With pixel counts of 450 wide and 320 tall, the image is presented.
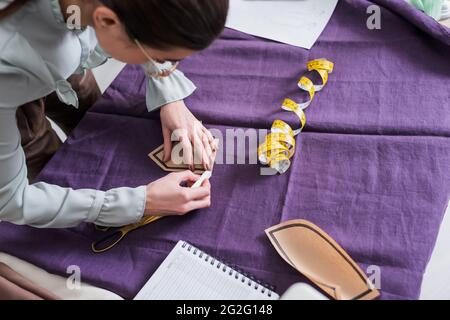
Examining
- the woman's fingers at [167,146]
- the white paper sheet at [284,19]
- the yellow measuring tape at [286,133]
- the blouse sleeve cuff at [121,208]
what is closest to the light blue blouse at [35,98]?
the blouse sleeve cuff at [121,208]

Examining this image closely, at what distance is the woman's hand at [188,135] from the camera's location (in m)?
0.87

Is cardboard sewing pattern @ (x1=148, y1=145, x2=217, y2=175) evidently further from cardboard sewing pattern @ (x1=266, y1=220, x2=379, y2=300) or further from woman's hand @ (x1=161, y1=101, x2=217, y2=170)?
cardboard sewing pattern @ (x1=266, y1=220, x2=379, y2=300)

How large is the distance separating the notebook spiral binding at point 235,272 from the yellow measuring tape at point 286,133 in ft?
0.70

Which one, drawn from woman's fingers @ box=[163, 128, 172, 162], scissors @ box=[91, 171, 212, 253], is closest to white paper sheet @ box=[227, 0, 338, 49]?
woman's fingers @ box=[163, 128, 172, 162]

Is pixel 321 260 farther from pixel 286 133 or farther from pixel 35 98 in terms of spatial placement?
pixel 35 98

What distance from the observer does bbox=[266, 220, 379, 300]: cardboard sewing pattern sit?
697 mm

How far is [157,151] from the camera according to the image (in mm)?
907

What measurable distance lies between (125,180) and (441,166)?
0.61 m

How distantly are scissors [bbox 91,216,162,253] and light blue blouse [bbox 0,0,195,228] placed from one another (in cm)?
2

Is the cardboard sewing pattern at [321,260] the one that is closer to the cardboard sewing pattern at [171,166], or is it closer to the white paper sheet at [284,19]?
the cardboard sewing pattern at [171,166]

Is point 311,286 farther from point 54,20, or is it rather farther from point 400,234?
point 54,20

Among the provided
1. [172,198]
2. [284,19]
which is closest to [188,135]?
[172,198]

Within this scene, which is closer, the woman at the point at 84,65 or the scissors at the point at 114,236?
the woman at the point at 84,65

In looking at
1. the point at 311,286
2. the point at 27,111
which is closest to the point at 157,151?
the point at 27,111
